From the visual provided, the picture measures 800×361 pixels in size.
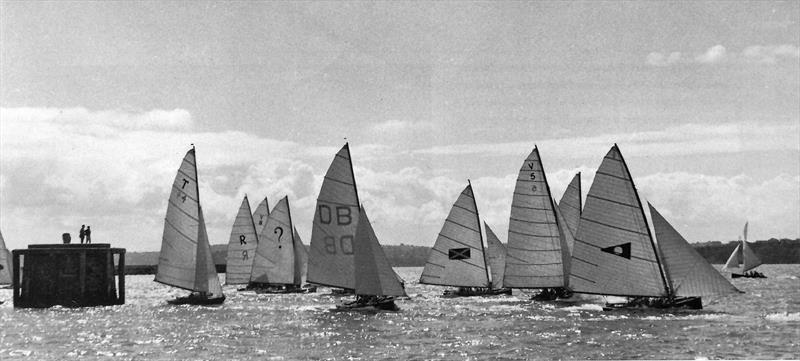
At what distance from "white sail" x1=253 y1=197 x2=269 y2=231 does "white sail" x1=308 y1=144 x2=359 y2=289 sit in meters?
44.8

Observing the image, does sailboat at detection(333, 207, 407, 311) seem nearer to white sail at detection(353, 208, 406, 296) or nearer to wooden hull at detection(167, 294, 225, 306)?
white sail at detection(353, 208, 406, 296)

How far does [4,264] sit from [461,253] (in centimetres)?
5295

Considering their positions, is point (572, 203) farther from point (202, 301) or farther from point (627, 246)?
point (202, 301)

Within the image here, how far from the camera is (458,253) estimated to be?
79.0m

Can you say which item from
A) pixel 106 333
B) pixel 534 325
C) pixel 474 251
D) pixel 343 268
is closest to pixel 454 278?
pixel 474 251

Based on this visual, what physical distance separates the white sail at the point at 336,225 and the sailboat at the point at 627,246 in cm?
1473

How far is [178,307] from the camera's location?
7569cm

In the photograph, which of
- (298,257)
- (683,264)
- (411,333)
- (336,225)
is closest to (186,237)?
(336,225)

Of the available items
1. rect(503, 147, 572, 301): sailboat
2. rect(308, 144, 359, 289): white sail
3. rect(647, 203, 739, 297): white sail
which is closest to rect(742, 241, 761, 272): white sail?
rect(503, 147, 572, 301): sailboat

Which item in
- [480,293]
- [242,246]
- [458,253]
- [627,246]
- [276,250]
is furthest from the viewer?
[242,246]

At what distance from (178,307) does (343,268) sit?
20.4 m

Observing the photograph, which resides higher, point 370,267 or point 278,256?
point 278,256

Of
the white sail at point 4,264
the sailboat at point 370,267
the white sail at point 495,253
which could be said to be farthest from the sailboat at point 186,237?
the white sail at point 4,264

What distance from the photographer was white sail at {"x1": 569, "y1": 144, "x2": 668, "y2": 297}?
5544 centimetres
